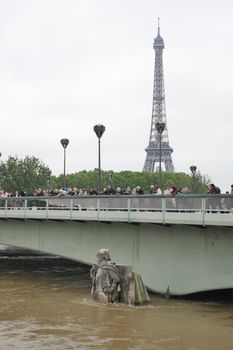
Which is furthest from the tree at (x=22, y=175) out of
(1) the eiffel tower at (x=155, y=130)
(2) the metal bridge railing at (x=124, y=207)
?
(2) the metal bridge railing at (x=124, y=207)

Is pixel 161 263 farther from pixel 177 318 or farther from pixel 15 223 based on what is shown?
→ pixel 15 223

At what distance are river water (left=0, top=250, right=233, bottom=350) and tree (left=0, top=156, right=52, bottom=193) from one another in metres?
75.0

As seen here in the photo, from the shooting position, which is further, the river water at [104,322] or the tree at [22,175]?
the tree at [22,175]

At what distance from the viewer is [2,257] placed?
50.9 m

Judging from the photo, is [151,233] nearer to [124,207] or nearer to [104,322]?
[124,207]

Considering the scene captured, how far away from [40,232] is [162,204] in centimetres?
1044

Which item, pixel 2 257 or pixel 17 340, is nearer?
pixel 17 340

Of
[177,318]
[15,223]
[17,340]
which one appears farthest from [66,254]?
[17,340]

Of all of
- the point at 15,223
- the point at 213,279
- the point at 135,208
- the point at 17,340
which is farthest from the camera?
the point at 15,223

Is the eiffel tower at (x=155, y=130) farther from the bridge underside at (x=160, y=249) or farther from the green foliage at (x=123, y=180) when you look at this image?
the bridge underside at (x=160, y=249)

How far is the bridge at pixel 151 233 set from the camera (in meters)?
23.6

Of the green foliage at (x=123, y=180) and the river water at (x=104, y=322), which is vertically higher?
the green foliage at (x=123, y=180)

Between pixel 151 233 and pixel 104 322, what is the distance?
620 centimetres

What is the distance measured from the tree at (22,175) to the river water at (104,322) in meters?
75.0
